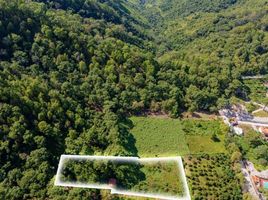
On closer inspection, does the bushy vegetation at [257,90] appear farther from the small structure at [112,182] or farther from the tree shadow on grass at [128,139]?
the small structure at [112,182]

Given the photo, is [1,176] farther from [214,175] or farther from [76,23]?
[76,23]

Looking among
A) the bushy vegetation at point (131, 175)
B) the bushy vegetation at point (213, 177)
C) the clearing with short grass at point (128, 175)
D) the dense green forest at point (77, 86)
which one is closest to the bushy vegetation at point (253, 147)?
the bushy vegetation at point (213, 177)

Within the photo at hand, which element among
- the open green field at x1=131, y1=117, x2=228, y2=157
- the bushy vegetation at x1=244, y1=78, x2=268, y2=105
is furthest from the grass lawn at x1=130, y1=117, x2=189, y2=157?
the bushy vegetation at x1=244, y1=78, x2=268, y2=105

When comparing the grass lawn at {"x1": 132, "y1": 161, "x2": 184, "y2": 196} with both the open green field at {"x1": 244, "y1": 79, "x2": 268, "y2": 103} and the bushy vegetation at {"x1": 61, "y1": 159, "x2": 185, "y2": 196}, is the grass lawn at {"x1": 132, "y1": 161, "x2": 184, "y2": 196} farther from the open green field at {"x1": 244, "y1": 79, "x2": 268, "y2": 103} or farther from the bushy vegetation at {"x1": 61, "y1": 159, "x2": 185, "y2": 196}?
the open green field at {"x1": 244, "y1": 79, "x2": 268, "y2": 103}

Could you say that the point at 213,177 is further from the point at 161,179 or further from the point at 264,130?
the point at 264,130

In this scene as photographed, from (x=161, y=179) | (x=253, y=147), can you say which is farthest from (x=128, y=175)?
(x=253, y=147)

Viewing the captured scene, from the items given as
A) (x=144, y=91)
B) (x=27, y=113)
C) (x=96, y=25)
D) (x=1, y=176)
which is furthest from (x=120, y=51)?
(x=1, y=176)
